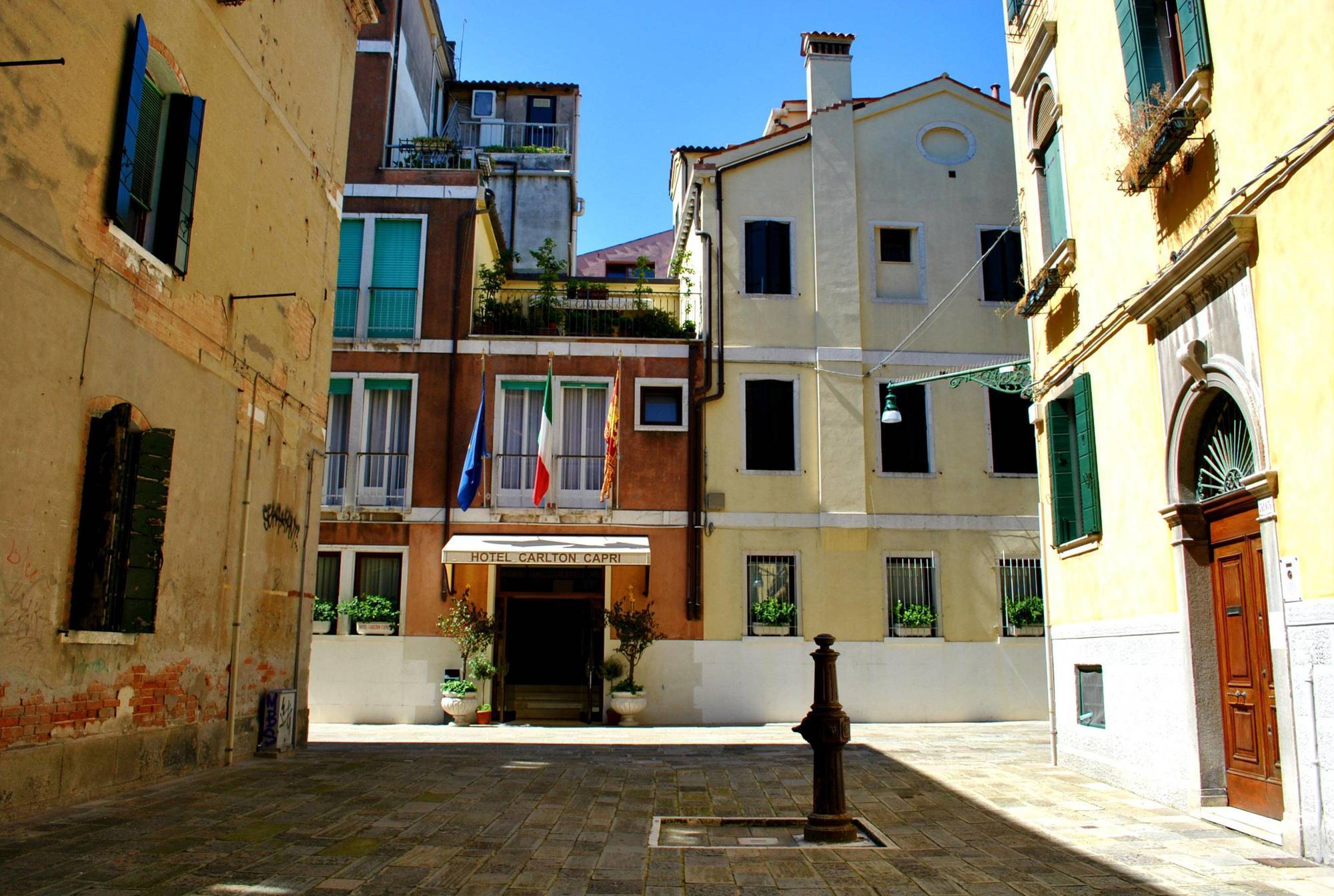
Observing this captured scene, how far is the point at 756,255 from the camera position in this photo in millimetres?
19078

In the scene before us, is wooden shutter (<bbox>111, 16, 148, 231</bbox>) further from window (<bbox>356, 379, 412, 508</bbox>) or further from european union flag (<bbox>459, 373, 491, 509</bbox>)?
window (<bbox>356, 379, 412, 508</bbox>)

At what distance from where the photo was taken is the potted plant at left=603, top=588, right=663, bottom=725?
17.0 metres

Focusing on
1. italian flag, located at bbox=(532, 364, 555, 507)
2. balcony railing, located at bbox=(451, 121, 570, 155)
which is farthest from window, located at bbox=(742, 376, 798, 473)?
balcony railing, located at bbox=(451, 121, 570, 155)

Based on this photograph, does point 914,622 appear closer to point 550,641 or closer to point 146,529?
point 550,641

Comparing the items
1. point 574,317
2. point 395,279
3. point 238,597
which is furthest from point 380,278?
point 238,597

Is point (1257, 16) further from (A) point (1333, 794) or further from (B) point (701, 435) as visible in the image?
(B) point (701, 435)

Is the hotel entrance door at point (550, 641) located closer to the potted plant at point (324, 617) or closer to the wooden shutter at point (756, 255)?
the potted plant at point (324, 617)

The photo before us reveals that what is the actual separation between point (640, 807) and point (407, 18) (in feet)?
60.9

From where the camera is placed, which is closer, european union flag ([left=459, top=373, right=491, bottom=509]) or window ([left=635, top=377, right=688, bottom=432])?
european union flag ([left=459, top=373, right=491, bottom=509])

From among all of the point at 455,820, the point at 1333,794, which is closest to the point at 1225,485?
the point at 1333,794

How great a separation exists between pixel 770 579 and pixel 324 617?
7615mm

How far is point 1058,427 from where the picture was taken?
10.5 meters

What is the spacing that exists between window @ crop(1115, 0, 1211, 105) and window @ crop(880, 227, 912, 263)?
10.9 metres

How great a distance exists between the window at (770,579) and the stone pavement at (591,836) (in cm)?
675
